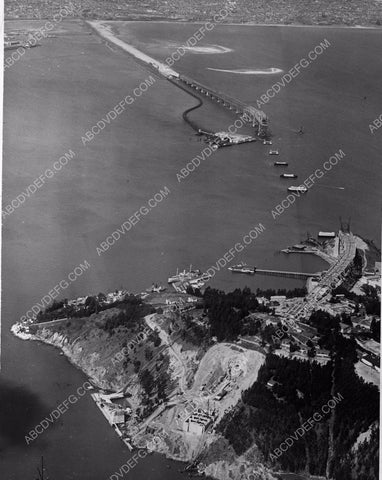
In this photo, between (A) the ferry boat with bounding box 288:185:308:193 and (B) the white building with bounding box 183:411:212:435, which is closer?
(B) the white building with bounding box 183:411:212:435

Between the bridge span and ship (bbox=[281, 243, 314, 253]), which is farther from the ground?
ship (bbox=[281, 243, 314, 253])

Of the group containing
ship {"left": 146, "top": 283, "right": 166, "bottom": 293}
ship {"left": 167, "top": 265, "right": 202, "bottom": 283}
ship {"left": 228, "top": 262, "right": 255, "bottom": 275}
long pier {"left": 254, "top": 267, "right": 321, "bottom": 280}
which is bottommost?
long pier {"left": 254, "top": 267, "right": 321, "bottom": 280}

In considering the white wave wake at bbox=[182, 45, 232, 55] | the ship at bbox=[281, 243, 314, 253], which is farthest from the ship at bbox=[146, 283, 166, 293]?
the white wave wake at bbox=[182, 45, 232, 55]

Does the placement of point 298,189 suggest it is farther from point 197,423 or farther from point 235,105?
point 197,423

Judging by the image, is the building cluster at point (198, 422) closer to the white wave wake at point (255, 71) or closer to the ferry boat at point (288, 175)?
the ferry boat at point (288, 175)

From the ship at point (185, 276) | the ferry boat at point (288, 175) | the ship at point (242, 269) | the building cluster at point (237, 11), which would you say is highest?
the building cluster at point (237, 11)

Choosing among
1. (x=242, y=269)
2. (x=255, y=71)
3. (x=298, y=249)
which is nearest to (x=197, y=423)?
(x=242, y=269)

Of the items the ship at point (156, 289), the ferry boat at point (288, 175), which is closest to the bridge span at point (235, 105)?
the ferry boat at point (288, 175)

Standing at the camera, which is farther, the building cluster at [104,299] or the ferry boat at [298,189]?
the ferry boat at [298,189]

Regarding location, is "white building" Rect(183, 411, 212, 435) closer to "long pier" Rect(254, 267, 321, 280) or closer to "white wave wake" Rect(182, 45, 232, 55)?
"long pier" Rect(254, 267, 321, 280)
